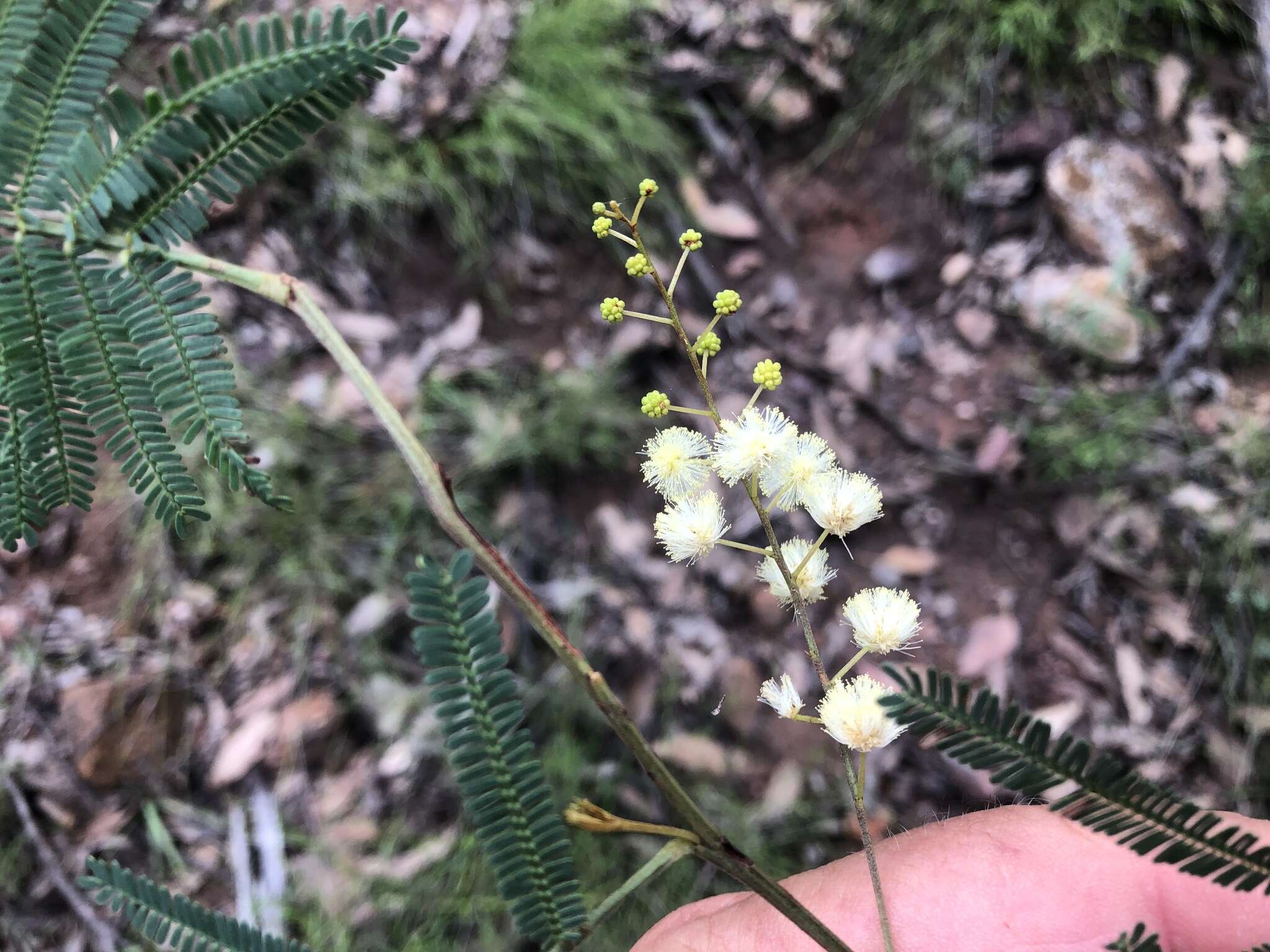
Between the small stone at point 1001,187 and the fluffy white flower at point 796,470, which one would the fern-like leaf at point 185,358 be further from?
the small stone at point 1001,187

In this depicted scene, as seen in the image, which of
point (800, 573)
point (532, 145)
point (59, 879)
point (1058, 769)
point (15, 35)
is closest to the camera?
point (1058, 769)

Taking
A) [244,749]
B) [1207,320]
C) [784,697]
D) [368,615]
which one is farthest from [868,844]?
[1207,320]

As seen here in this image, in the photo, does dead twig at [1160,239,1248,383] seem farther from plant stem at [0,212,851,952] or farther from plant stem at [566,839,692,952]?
plant stem at [566,839,692,952]

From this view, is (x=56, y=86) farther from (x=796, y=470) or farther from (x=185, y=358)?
(x=796, y=470)

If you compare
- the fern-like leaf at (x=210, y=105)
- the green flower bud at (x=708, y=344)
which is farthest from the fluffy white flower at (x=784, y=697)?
the fern-like leaf at (x=210, y=105)

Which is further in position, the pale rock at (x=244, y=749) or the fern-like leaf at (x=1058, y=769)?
the pale rock at (x=244, y=749)

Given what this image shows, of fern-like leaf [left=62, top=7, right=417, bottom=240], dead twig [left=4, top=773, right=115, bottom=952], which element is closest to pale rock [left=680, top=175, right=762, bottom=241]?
fern-like leaf [left=62, top=7, right=417, bottom=240]
